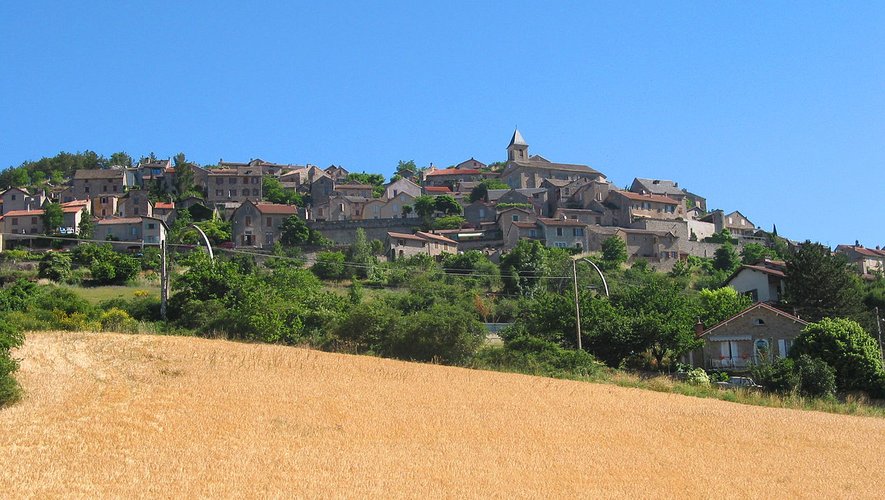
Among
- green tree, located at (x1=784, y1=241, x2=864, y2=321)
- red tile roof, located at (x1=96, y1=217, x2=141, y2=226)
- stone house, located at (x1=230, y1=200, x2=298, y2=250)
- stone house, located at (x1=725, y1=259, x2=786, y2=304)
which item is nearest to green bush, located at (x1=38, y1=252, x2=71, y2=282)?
red tile roof, located at (x1=96, y1=217, x2=141, y2=226)

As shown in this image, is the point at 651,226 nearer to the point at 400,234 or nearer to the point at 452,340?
the point at 400,234

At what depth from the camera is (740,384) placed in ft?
138

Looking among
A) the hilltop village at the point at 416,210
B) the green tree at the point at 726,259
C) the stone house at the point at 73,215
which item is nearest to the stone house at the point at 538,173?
the hilltop village at the point at 416,210

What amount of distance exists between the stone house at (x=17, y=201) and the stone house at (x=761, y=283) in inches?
3054

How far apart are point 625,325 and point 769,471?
886 inches

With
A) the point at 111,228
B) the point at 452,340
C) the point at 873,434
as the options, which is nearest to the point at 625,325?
the point at 452,340

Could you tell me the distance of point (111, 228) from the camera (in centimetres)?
9662

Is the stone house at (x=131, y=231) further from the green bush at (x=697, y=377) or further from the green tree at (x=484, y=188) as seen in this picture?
the green bush at (x=697, y=377)

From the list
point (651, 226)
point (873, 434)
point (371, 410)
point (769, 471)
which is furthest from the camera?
Result: point (651, 226)

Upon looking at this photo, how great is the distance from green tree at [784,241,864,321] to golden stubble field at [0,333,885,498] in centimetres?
2371

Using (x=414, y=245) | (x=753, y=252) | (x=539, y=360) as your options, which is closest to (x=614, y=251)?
(x=753, y=252)

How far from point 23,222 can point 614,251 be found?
5770 cm

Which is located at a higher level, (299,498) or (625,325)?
(625,325)

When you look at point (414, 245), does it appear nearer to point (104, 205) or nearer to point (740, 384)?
point (104, 205)
